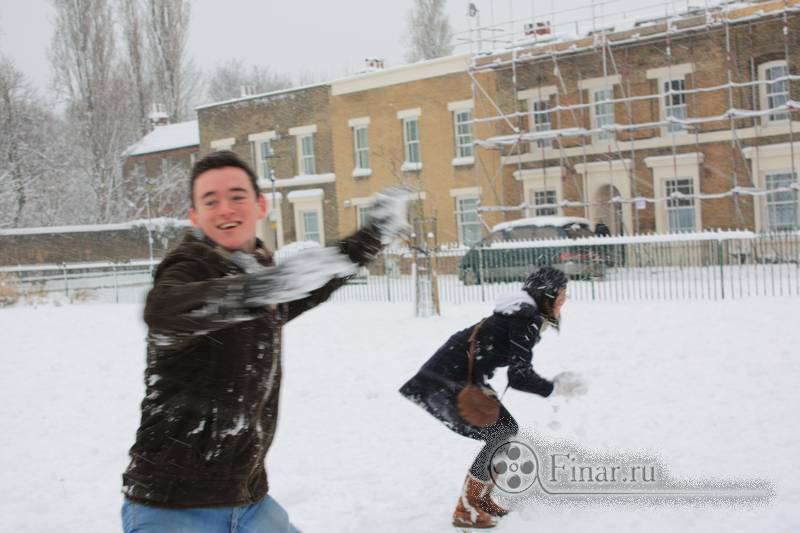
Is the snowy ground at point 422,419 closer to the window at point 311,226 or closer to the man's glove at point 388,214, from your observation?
the man's glove at point 388,214

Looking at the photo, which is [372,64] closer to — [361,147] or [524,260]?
[361,147]

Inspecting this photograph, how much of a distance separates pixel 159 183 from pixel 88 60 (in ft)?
25.0

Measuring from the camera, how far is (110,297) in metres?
23.3

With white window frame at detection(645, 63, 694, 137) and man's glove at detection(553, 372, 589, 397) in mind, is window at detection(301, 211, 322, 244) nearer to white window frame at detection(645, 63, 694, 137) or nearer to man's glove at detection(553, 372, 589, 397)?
white window frame at detection(645, 63, 694, 137)

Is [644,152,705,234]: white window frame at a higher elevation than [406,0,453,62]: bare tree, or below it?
below

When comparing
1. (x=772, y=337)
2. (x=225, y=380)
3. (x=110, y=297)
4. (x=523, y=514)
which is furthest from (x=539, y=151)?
(x=225, y=380)

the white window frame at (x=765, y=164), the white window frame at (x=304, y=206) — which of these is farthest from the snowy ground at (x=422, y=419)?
the white window frame at (x=304, y=206)

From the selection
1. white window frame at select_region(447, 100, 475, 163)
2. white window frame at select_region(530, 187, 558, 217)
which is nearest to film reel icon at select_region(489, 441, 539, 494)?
→ white window frame at select_region(530, 187, 558, 217)

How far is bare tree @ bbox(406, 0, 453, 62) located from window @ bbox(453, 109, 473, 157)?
789 inches

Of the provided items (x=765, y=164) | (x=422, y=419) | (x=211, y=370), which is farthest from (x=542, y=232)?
(x=211, y=370)

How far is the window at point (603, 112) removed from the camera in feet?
86.3

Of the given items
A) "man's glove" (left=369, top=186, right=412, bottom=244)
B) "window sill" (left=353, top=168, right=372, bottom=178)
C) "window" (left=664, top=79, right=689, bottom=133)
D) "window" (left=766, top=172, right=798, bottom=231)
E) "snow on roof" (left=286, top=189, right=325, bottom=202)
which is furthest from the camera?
"snow on roof" (left=286, top=189, right=325, bottom=202)

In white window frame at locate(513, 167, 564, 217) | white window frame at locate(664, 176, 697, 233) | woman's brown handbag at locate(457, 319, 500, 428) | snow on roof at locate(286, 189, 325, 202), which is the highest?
snow on roof at locate(286, 189, 325, 202)

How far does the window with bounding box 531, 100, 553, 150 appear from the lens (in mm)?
27516
